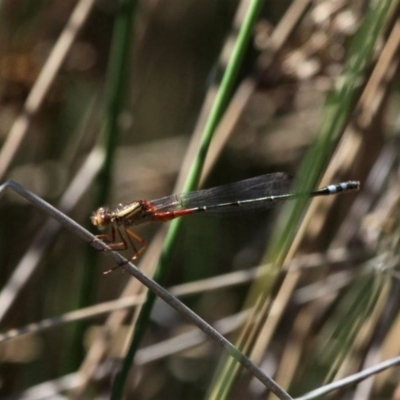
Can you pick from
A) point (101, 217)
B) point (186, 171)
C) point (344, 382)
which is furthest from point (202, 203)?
point (344, 382)

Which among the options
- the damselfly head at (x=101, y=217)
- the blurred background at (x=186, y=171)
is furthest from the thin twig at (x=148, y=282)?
the damselfly head at (x=101, y=217)

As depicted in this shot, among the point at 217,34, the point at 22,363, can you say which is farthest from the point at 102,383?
the point at 217,34

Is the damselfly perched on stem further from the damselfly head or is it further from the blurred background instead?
the blurred background

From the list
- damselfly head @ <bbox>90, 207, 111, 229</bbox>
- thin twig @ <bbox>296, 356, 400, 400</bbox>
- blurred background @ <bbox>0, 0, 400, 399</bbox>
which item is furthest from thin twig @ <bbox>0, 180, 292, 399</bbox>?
damselfly head @ <bbox>90, 207, 111, 229</bbox>

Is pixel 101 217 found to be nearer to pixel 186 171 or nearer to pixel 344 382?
pixel 186 171

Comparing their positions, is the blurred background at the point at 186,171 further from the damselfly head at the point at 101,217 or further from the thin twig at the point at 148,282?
the thin twig at the point at 148,282
